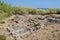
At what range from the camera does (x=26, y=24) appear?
55.9 feet

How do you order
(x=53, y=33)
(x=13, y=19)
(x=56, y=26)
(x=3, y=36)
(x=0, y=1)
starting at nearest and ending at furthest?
(x=3, y=36) < (x=53, y=33) < (x=56, y=26) < (x=13, y=19) < (x=0, y=1)

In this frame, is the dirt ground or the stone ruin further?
the stone ruin

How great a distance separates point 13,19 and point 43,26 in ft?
8.41

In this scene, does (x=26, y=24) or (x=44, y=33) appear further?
(x=26, y=24)

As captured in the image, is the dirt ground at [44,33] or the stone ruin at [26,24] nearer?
the dirt ground at [44,33]

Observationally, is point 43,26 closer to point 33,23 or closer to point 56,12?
point 33,23

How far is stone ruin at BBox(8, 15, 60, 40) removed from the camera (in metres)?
15.5

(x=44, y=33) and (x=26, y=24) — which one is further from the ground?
(x=26, y=24)

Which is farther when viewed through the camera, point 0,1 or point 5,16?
point 0,1

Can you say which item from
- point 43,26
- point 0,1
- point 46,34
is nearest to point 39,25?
point 43,26

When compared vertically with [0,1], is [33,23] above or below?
below

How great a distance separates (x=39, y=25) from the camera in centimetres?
1669

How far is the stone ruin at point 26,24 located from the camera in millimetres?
15461

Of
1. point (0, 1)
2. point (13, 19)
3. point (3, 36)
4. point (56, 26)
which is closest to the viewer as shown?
point (3, 36)
